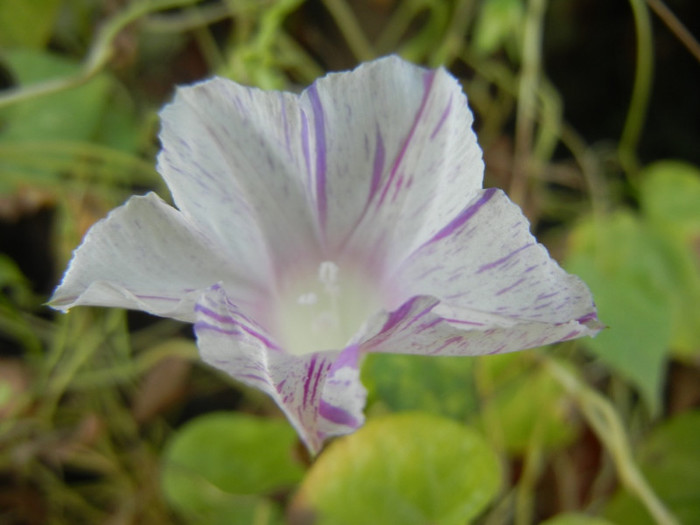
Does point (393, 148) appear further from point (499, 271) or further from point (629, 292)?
point (629, 292)

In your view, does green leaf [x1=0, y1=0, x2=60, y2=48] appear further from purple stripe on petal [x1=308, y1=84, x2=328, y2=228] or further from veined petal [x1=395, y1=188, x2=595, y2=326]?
veined petal [x1=395, y1=188, x2=595, y2=326]

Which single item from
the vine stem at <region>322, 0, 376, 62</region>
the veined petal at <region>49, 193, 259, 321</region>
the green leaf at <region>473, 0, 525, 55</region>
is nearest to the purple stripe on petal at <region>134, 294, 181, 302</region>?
the veined petal at <region>49, 193, 259, 321</region>

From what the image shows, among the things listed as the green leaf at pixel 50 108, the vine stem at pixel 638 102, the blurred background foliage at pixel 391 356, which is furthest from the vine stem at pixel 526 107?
the green leaf at pixel 50 108

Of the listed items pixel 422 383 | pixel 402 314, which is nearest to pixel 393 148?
pixel 402 314

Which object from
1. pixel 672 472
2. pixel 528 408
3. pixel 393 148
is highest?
pixel 393 148

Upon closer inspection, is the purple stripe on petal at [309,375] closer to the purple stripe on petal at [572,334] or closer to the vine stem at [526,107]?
the purple stripe on petal at [572,334]
